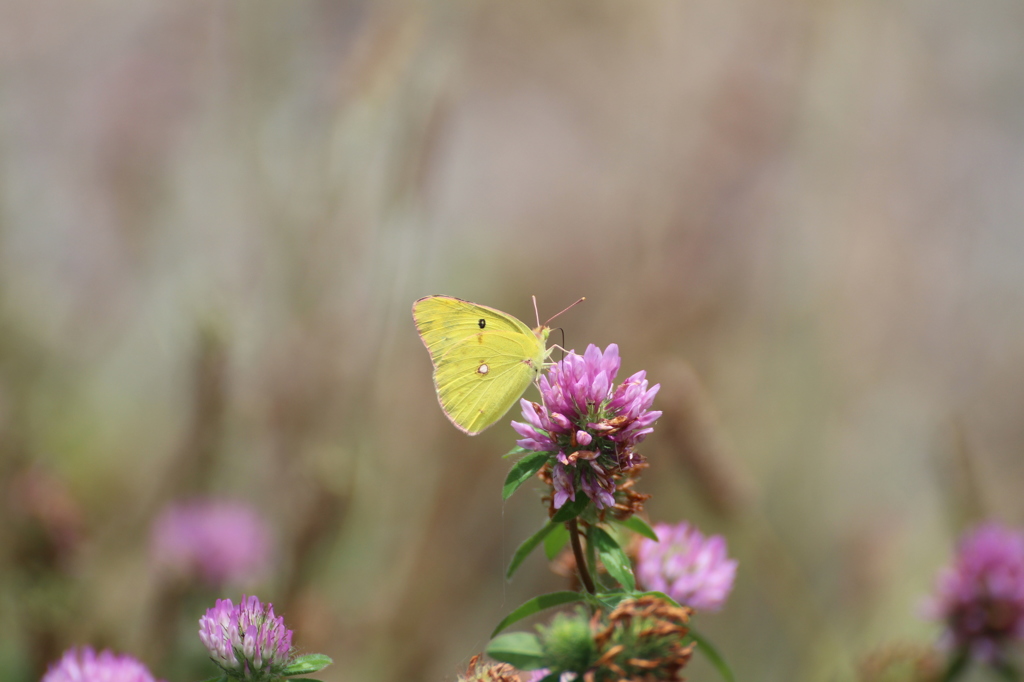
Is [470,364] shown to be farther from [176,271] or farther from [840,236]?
[840,236]

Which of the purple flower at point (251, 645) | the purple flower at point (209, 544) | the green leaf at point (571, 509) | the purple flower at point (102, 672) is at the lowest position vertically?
the purple flower at point (251, 645)

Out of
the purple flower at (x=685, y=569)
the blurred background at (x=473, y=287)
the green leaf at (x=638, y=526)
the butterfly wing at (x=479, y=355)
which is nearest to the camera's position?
the green leaf at (x=638, y=526)

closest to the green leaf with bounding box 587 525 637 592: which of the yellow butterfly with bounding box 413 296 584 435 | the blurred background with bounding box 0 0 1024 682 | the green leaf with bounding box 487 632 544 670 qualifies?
the green leaf with bounding box 487 632 544 670

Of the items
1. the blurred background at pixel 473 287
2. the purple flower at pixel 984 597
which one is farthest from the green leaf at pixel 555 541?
the purple flower at pixel 984 597

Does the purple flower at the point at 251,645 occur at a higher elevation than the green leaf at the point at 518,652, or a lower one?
higher

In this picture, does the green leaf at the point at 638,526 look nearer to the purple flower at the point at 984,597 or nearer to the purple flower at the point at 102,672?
the purple flower at the point at 102,672

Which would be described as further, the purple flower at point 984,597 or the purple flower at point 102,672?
→ the purple flower at point 984,597

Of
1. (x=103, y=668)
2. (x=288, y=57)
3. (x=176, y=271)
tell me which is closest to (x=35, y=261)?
(x=176, y=271)

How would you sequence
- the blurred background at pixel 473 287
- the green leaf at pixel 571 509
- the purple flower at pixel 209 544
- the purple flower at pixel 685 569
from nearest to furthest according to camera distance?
the green leaf at pixel 571 509 → the purple flower at pixel 685 569 → the purple flower at pixel 209 544 → the blurred background at pixel 473 287
